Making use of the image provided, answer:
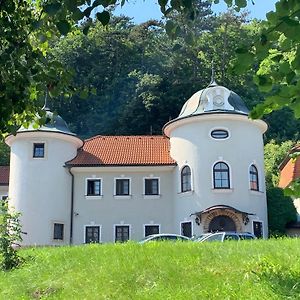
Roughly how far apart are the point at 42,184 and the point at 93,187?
304 cm

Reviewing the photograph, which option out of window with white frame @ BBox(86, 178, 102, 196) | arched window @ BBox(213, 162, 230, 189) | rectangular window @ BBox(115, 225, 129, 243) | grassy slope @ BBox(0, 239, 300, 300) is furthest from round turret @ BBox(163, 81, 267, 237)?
grassy slope @ BBox(0, 239, 300, 300)

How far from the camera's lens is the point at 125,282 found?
10.6 metres

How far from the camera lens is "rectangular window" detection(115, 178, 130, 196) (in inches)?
1249

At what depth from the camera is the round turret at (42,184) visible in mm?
30125

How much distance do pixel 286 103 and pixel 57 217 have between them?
93.5 ft

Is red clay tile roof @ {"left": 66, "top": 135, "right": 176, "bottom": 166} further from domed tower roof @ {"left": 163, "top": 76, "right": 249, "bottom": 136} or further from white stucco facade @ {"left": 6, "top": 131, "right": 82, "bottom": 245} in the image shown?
domed tower roof @ {"left": 163, "top": 76, "right": 249, "bottom": 136}

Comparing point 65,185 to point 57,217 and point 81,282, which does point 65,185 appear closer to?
point 57,217

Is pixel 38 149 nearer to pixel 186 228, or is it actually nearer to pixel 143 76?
pixel 186 228

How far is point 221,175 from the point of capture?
29812mm

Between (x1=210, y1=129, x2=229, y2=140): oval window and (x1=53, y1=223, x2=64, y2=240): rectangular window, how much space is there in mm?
10096

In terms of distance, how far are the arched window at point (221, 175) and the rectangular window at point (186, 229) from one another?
103 inches

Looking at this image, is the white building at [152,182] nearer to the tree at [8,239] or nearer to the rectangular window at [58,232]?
the rectangular window at [58,232]

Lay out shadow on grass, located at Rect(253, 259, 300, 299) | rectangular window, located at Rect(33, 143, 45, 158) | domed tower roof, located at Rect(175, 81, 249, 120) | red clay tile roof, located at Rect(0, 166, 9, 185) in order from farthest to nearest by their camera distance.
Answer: red clay tile roof, located at Rect(0, 166, 9, 185)
rectangular window, located at Rect(33, 143, 45, 158)
domed tower roof, located at Rect(175, 81, 249, 120)
shadow on grass, located at Rect(253, 259, 300, 299)

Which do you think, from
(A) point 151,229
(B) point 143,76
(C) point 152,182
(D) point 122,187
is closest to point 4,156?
(B) point 143,76
